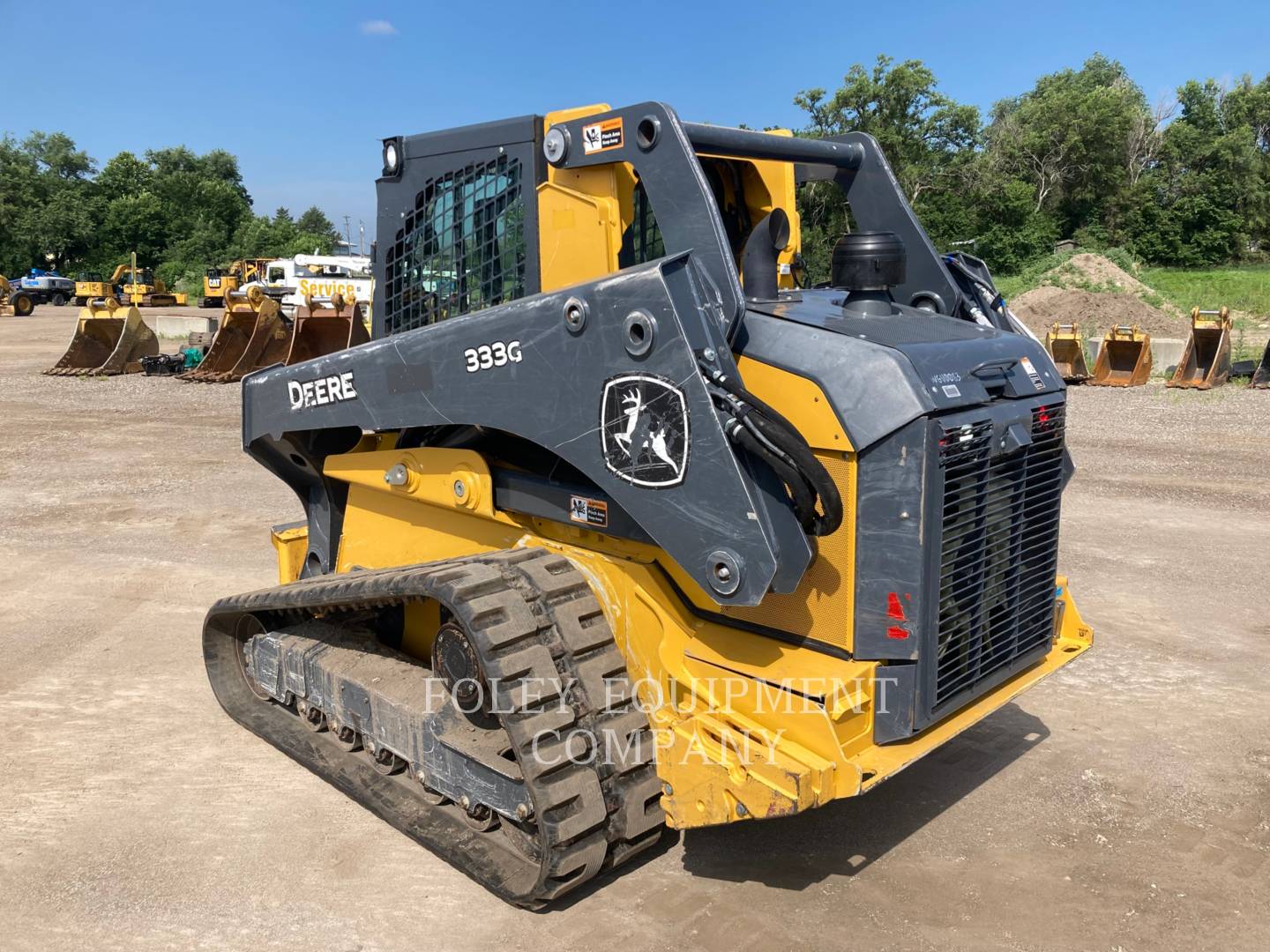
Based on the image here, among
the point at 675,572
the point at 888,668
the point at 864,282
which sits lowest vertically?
the point at 888,668

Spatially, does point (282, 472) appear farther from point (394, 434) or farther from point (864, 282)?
point (864, 282)

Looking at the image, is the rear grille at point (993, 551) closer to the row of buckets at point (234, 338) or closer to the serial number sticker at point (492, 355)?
the serial number sticker at point (492, 355)

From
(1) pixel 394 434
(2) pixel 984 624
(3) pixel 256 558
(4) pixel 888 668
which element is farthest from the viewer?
(3) pixel 256 558

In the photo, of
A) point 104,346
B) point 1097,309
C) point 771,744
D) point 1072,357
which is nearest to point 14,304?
point 104,346

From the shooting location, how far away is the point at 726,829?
13.2 feet

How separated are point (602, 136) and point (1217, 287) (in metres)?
35.6

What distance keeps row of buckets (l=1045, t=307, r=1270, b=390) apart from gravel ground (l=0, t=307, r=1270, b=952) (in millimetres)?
10506

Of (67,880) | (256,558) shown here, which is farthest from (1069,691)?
(256,558)

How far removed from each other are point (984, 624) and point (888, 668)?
1.68ft

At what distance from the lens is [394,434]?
4.78m

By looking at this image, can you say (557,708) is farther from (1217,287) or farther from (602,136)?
(1217,287)

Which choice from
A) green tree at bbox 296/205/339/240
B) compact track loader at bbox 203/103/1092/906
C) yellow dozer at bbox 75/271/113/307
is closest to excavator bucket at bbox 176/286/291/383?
compact track loader at bbox 203/103/1092/906

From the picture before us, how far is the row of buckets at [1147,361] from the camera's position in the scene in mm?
16500

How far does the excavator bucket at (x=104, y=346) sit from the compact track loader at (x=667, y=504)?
17132 millimetres
